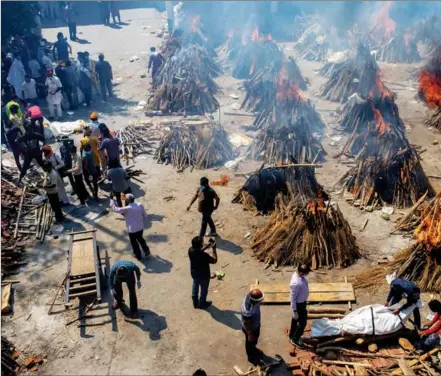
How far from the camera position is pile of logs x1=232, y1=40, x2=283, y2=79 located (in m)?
22.7

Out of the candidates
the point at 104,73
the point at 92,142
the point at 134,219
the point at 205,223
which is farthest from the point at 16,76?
the point at 205,223

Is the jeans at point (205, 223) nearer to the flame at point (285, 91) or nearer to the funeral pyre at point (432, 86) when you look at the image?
the flame at point (285, 91)

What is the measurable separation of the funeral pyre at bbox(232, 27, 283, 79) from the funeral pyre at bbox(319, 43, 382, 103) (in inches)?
128

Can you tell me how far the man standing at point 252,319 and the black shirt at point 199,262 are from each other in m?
1.20

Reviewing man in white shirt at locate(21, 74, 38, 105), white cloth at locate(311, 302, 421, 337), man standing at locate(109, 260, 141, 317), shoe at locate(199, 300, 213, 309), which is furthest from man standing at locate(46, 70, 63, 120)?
white cloth at locate(311, 302, 421, 337)

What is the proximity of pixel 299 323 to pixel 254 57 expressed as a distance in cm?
1737

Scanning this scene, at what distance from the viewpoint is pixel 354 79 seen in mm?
19172

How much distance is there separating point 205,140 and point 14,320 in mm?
7990

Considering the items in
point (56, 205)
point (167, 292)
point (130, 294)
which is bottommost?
point (167, 292)

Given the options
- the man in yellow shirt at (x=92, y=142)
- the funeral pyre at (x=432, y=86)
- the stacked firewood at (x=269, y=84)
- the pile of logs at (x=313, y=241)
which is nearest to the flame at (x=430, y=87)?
the funeral pyre at (x=432, y=86)

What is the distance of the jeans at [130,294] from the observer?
8.31 m

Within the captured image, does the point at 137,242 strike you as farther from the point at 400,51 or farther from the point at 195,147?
the point at 400,51

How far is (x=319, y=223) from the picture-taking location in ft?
33.1

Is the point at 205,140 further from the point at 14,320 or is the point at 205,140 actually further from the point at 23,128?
the point at 14,320
